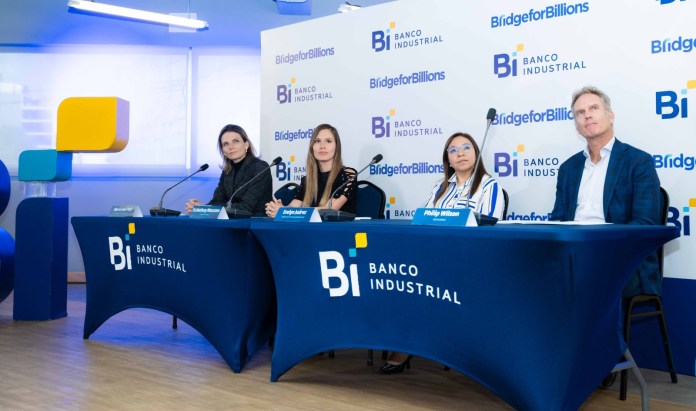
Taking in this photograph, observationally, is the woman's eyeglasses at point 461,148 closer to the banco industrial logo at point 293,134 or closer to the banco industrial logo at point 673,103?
the banco industrial logo at point 673,103

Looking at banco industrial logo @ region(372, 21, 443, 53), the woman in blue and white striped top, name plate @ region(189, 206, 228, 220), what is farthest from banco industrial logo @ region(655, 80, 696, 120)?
name plate @ region(189, 206, 228, 220)

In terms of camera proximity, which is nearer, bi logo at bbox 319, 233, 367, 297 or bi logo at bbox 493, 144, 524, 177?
bi logo at bbox 319, 233, 367, 297

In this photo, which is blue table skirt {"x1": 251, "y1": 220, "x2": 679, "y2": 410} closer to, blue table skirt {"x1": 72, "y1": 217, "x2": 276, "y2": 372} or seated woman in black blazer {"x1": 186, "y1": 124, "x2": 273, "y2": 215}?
blue table skirt {"x1": 72, "y1": 217, "x2": 276, "y2": 372}

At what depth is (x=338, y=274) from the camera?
240 centimetres

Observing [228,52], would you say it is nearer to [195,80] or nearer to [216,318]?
[195,80]

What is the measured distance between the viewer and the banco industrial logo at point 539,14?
3.21m

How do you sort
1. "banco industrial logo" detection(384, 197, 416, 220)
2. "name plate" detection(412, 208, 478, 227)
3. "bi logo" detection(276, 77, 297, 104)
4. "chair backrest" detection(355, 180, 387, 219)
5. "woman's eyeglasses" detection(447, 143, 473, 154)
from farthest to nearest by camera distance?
"bi logo" detection(276, 77, 297, 104) → "banco industrial logo" detection(384, 197, 416, 220) → "chair backrest" detection(355, 180, 387, 219) → "woman's eyeglasses" detection(447, 143, 473, 154) → "name plate" detection(412, 208, 478, 227)

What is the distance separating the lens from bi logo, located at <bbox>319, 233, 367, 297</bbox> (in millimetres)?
2359

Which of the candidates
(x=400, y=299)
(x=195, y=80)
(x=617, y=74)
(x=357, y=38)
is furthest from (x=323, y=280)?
(x=195, y=80)

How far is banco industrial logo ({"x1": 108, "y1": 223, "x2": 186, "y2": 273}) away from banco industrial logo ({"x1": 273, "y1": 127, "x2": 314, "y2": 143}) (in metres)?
1.54

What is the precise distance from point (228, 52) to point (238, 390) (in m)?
4.70

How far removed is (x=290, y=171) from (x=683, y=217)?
2492 millimetres

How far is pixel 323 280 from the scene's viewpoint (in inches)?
96.7

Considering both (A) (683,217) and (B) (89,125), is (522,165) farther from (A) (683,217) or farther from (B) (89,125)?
(B) (89,125)
